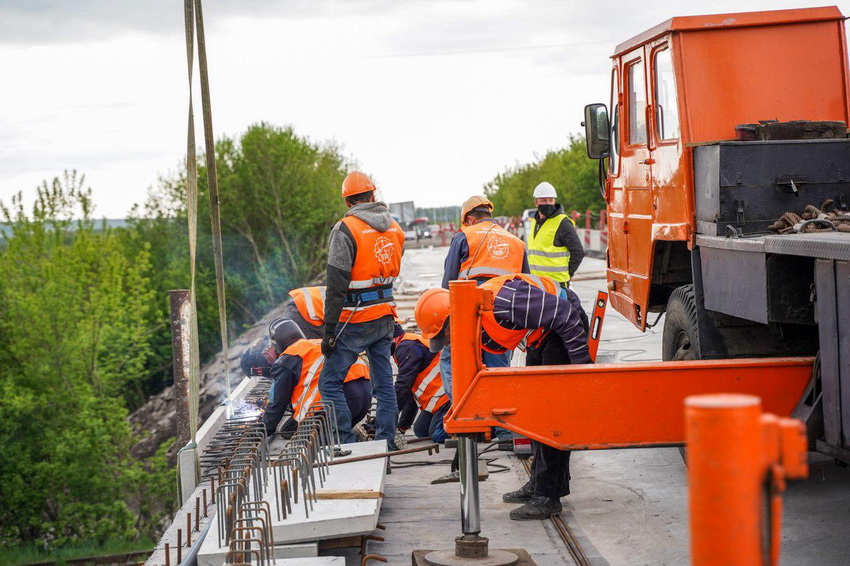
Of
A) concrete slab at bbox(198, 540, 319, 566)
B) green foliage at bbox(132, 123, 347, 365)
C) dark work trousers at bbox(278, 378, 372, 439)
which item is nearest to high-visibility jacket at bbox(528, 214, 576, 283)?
dark work trousers at bbox(278, 378, 372, 439)

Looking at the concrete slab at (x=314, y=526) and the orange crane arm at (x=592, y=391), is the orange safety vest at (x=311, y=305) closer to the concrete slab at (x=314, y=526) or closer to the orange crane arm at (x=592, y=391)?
the concrete slab at (x=314, y=526)

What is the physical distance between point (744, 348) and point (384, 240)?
109 inches

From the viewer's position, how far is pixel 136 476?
35344 mm

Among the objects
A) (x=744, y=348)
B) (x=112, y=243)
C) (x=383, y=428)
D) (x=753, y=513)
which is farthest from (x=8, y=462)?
(x=753, y=513)

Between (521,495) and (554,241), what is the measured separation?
4.26 meters

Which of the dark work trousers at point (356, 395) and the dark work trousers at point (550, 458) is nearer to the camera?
the dark work trousers at point (550, 458)

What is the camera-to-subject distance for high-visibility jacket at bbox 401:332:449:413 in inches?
307

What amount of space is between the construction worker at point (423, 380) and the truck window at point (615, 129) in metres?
1.96

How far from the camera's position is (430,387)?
7.83 metres

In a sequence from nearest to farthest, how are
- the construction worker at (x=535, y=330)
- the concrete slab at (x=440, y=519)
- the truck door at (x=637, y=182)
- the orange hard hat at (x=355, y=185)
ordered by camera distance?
the construction worker at (x=535, y=330) → the concrete slab at (x=440, y=519) → the truck door at (x=637, y=182) → the orange hard hat at (x=355, y=185)

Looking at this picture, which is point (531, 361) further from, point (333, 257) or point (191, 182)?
point (191, 182)

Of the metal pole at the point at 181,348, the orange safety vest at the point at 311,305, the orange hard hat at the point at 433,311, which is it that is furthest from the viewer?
the metal pole at the point at 181,348

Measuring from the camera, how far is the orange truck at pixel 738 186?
463 cm

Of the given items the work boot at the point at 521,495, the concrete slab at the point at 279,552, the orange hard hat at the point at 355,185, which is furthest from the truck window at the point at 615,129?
the concrete slab at the point at 279,552
